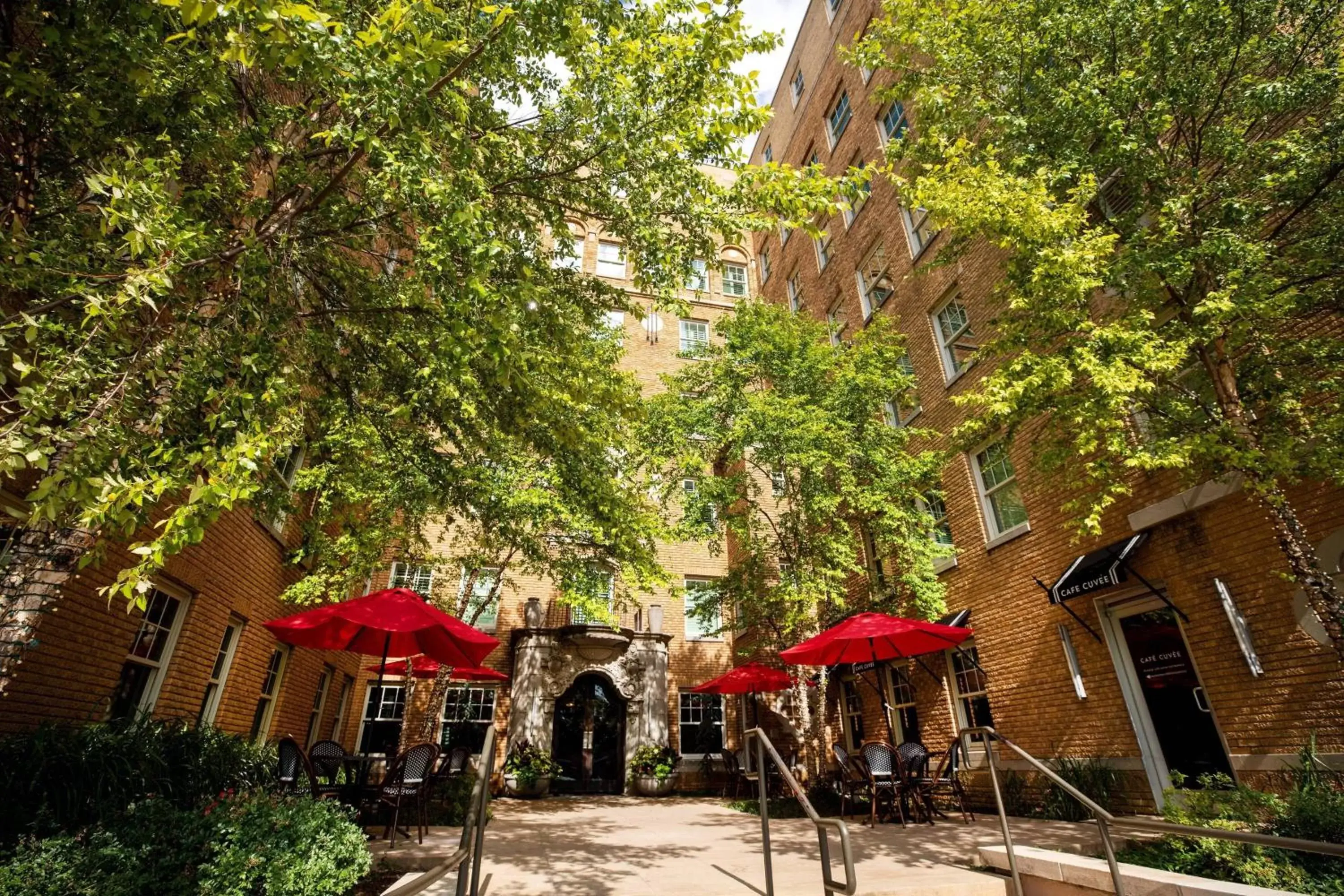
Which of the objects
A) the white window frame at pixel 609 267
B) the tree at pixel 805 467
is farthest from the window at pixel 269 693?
the white window frame at pixel 609 267

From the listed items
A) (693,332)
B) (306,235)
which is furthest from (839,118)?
(306,235)

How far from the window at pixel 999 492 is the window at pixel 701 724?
34.6ft

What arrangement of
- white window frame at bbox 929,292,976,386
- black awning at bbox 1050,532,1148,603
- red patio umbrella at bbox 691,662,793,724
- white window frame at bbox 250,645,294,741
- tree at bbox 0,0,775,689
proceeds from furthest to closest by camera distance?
red patio umbrella at bbox 691,662,793,724 < white window frame at bbox 929,292,976,386 < white window frame at bbox 250,645,294,741 < black awning at bbox 1050,532,1148,603 < tree at bbox 0,0,775,689

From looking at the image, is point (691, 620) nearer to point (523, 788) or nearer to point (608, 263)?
point (523, 788)

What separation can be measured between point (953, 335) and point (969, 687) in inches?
281

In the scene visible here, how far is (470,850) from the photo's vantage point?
10.9ft

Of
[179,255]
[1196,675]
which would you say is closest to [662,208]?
[179,255]

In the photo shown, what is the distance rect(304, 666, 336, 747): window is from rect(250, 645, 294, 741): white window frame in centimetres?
197

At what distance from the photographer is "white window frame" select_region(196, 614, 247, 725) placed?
28.1 feet

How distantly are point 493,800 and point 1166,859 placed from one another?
13.8 meters

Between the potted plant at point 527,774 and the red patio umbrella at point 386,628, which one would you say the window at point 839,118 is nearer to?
the red patio umbrella at point 386,628

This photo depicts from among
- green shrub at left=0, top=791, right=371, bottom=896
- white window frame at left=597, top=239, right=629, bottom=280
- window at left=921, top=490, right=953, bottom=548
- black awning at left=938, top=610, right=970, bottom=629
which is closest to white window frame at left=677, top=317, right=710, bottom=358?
white window frame at left=597, top=239, right=629, bottom=280

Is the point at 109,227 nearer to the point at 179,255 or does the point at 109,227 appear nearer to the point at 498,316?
the point at 179,255

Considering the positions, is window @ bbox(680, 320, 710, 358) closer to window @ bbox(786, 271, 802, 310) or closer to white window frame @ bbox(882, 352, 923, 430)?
window @ bbox(786, 271, 802, 310)
